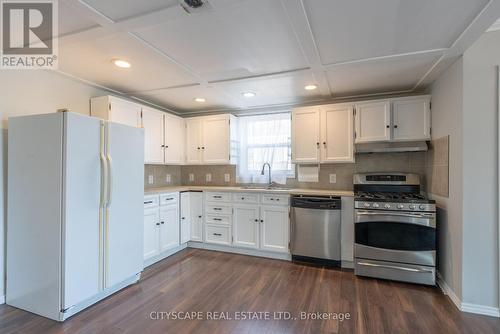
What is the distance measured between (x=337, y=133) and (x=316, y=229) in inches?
52.0

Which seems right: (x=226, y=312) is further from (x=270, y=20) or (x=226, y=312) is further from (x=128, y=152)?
(x=270, y=20)

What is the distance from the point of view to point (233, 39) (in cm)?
198

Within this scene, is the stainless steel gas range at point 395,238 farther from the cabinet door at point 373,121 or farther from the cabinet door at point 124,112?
the cabinet door at point 124,112

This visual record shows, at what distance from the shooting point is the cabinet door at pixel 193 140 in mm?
4172

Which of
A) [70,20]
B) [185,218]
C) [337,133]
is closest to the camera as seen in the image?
[70,20]

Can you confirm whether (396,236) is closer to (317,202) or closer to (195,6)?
(317,202)

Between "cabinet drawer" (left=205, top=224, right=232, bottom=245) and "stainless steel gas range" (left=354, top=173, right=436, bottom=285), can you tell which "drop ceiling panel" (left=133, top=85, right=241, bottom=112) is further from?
"stainless steel gas range" (left=354, top=173, right=436, bottom=285)

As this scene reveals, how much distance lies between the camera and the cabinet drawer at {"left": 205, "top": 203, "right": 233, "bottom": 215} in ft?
11.9

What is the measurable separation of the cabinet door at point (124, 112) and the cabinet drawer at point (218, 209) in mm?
1547

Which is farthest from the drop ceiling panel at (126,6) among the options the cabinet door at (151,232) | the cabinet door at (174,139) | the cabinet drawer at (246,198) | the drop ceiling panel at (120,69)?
the cabinet drawer at (246,198)

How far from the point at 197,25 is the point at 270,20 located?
0.53 metres

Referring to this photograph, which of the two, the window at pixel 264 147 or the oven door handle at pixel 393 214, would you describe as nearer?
the oven door handle at pixel 393 214

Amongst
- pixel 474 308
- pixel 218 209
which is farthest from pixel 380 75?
pixel 218 209

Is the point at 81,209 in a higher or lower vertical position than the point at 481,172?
lower
